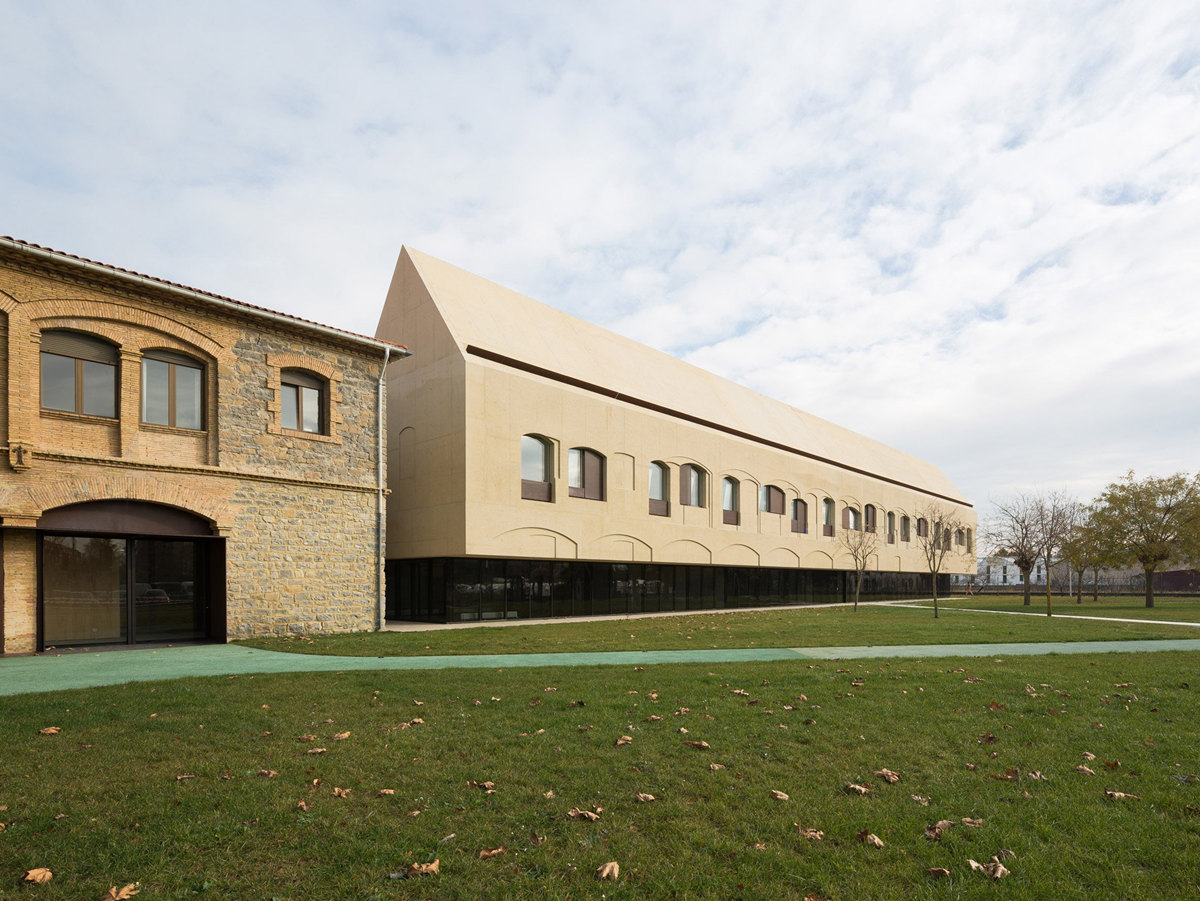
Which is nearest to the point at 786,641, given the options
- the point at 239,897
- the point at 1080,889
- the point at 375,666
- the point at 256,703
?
the point at 375,666

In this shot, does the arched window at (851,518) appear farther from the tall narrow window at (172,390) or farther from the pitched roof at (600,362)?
the tall narrow window at (172,390)

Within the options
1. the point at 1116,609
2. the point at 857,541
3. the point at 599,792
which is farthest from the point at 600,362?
the point at 1116,609

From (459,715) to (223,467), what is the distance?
12379 millimetres

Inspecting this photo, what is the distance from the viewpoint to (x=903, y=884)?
4.30 m

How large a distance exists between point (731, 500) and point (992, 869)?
3295cm

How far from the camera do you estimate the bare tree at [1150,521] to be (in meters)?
44.0

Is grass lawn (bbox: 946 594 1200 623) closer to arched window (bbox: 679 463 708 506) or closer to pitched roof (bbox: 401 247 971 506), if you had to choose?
pitched roof (bbox: 401 247 971 506)

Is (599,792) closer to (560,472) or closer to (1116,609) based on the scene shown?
(560,472)

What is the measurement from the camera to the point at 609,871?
4.42 metres

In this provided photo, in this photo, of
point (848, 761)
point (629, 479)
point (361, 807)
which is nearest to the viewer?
point (361, 807)

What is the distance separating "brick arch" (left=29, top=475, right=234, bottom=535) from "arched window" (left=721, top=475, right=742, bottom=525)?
24016 millimetres

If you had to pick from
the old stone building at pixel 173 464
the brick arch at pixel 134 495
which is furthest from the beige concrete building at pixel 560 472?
the brick arch at pixel 134 495

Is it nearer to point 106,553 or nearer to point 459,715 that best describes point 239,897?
point 459,715

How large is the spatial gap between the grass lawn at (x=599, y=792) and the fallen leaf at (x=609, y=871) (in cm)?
10
